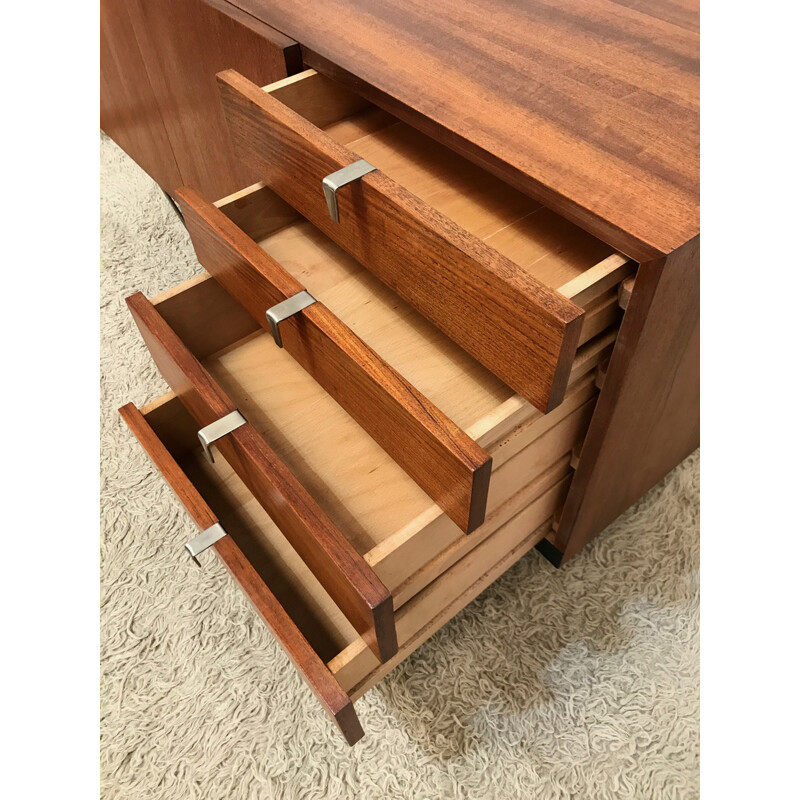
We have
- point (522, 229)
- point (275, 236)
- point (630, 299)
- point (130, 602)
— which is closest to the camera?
point (630, 299)

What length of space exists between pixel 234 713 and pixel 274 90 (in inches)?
30.3

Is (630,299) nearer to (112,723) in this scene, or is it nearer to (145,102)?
(112,723)

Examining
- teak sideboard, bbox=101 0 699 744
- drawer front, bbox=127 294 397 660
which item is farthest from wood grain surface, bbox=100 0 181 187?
drawer front, bbox=127 294 397 660

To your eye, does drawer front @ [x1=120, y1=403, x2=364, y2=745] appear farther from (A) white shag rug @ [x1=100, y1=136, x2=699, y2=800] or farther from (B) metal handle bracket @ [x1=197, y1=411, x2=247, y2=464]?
(A) white shag rug @ [x1=100, y1=136, x2=699, y2=800]

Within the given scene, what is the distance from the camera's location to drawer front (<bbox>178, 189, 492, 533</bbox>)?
19.0 inches

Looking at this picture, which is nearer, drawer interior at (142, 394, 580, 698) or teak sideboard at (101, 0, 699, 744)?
teak sideboard at (101, 0, 699, 744)

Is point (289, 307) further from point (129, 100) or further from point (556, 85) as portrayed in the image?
point (129, 100)

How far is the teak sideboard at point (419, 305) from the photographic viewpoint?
19.6 inches

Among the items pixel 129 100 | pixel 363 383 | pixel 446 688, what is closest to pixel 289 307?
pixel 363 383

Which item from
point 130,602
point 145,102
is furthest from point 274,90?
point 130,602

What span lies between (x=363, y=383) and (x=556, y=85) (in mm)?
344

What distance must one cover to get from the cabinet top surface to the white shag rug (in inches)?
24.1

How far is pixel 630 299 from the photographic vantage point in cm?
51

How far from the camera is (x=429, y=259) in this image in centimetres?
52
